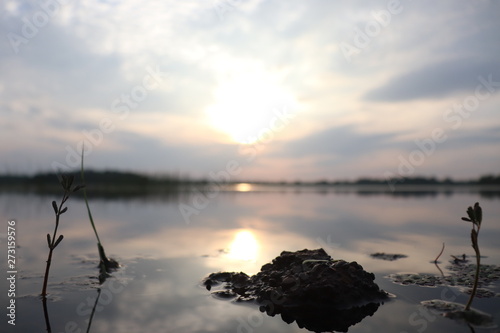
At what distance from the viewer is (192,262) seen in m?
9.76

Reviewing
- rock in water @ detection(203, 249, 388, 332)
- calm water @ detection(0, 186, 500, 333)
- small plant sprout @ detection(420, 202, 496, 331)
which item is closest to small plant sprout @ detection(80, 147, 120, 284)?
calm water @ detection(0, 186, 500, 333)

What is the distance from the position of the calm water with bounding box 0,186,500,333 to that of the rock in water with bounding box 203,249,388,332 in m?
0.30

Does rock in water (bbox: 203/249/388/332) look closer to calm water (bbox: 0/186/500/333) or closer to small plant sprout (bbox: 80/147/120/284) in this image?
calm water (bbox: 0/186/500/333)

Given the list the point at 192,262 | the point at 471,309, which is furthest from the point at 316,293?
the point at 192,262

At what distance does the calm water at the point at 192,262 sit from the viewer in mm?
5504

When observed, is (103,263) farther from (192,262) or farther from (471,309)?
(471,309)

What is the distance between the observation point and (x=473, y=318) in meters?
5.43

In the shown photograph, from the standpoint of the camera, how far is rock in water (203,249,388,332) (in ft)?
19.1

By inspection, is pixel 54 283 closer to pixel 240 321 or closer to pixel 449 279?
pixel 240 321

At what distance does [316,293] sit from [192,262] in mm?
4512

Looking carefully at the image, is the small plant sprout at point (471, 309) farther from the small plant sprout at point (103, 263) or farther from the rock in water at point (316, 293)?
the small plant sprout at point (103, 263)

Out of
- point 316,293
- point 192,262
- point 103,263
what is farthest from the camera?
point 192,262

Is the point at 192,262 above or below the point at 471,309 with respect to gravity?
below

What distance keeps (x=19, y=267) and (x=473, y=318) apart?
9757 millimetres
